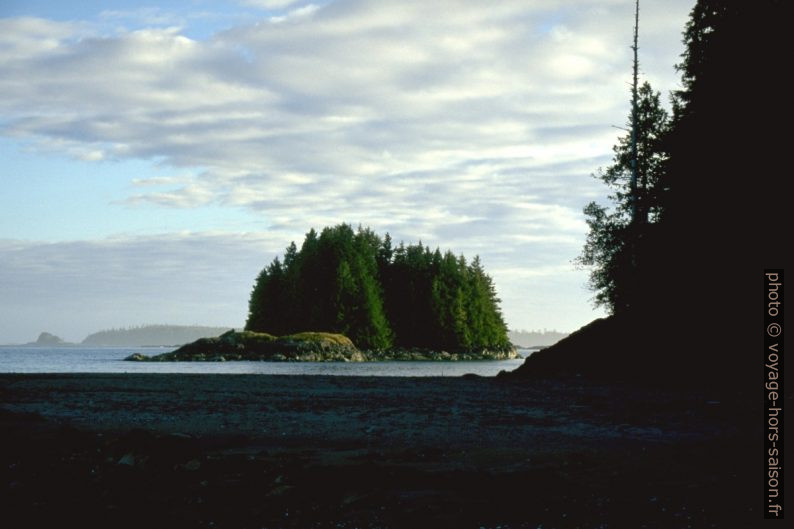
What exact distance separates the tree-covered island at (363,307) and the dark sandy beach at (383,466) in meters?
75.8

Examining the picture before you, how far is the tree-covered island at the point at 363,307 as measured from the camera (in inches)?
3674

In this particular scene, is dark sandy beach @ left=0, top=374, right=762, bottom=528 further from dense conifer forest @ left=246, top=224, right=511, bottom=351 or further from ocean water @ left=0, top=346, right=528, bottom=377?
dense conifer forest @ left=246, top=224, right=511, bottom=351

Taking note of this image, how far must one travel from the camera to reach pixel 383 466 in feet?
27.6

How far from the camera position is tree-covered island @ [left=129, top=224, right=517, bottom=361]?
93.3 metres

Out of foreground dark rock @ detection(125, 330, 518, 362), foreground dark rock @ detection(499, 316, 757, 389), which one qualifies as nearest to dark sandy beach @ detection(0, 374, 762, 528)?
foreground dark rock @ detection(499, 316, 757, 389)

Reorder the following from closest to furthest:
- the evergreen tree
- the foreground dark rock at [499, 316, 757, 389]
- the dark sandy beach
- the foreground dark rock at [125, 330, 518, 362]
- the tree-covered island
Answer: the dark sandy beach → the foreground dark rock at [499, 316, 757, 389] → the evergreen tree → the foreground dark rock at [125, 330, 518, 362] → the tree-covered island

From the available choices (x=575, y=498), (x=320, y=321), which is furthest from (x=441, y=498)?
(x=320, y=321)

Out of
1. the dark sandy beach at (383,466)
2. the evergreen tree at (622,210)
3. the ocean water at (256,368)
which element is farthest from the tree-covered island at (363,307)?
the dark sandy beach at (383,466)

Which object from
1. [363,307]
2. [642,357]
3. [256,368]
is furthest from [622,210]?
[363,307]

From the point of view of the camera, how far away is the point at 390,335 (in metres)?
116

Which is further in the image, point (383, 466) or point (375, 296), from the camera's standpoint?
point (375, 296)

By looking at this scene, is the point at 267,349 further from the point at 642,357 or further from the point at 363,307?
the point at 642,357

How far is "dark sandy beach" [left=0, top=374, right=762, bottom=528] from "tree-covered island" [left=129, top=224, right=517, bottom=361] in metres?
75.8

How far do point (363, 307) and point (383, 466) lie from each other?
333 feet
